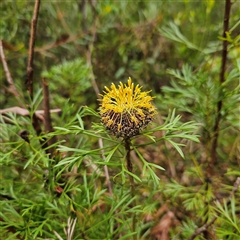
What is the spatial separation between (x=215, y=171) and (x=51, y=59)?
1.15m

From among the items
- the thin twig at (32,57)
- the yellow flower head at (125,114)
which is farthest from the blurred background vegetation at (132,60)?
the yellow flower head at (125,114)

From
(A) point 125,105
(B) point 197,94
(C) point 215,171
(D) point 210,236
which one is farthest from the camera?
(C) point 215,171

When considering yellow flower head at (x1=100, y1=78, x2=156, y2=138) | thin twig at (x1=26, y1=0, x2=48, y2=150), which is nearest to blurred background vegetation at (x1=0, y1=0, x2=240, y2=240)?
thin twig at (x1=26, y1=0, x2=48, y2=150)

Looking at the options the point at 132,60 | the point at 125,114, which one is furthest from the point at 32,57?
the point at 132,60

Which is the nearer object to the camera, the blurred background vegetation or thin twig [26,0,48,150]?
thin twig [26,0,48,150]

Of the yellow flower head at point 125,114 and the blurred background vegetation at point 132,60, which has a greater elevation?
the yellow flower head at point 125,114

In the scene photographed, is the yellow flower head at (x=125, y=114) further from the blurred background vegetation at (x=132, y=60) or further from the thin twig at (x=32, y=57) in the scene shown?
the blurred background vegetation at (x=132, y=60)

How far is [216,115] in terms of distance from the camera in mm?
1121

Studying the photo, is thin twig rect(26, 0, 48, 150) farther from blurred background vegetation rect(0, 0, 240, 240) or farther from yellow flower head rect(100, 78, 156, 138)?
yellow flower head rect(100, 78, 156, 138)

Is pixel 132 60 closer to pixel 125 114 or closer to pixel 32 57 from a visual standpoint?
pixel 32 57

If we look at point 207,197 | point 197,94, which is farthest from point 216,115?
point 207,197

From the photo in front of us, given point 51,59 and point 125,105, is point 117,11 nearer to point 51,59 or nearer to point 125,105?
point 51,59

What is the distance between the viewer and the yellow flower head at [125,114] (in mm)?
776

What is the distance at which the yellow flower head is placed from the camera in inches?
30.5
